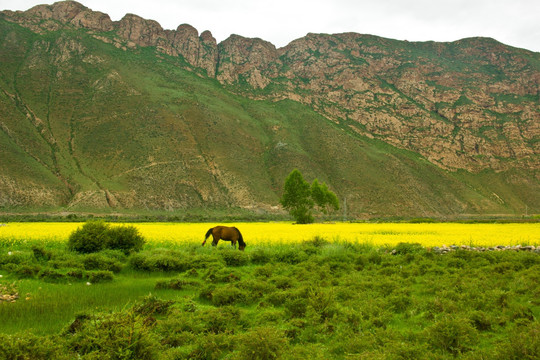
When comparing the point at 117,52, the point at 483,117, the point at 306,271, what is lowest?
the point at 306,271

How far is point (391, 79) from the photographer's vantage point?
173250mm

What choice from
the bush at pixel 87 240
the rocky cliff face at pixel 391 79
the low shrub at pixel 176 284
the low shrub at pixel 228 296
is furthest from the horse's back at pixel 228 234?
the rocky cliff face at pixel 391 79

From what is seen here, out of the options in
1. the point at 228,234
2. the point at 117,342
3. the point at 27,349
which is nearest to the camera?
the point at 27,349

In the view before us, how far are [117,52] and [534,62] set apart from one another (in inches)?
7982

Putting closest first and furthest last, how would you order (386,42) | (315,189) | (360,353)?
(360,353), (315,189), (386,42)

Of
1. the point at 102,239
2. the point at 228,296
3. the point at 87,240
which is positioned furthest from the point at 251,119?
the point at 228,296

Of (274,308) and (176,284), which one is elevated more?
(274,308)

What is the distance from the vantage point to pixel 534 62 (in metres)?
176

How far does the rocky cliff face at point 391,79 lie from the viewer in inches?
5507

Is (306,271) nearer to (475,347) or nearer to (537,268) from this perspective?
(475,347)

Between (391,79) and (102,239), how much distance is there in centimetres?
18159

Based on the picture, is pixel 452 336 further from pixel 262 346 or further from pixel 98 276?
pixel 98 276

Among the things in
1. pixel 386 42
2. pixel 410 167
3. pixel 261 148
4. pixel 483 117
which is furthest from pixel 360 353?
pixel 386 42

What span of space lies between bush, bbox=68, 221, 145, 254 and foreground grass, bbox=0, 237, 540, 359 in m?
1.20
